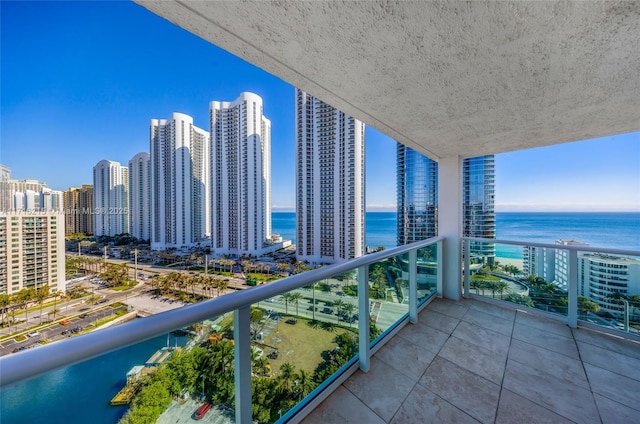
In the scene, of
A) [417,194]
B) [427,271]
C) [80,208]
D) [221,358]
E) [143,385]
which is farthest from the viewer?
[80,208]

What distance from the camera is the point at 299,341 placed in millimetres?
1562

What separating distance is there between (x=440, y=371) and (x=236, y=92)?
3605 cm

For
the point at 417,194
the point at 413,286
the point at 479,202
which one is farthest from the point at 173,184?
the point at 413,286

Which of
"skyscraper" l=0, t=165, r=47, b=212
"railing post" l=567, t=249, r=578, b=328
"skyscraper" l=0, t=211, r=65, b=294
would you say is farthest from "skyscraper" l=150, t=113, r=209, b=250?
"railing post" l=567, t=249, r=578, b=328

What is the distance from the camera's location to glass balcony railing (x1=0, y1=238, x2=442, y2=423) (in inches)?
28.1

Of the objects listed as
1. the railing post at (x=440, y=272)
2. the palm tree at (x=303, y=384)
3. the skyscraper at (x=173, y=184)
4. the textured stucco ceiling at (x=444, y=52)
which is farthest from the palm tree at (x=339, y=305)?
the skyscraper at (x=173, y=184)

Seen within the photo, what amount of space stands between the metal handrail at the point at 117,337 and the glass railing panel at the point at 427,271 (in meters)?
2.41

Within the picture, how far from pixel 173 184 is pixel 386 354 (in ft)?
108

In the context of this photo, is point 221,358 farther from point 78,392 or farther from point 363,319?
point 363,319

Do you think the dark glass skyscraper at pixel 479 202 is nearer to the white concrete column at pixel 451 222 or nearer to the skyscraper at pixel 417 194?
the white concrete column at pixel 451 222

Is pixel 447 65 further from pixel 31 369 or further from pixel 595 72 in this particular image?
pixel 31 369

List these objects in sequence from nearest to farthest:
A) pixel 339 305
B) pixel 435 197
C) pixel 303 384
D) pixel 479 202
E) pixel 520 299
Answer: pixel 303 384
pixel 339 305
pixel 520 299
pixel 479 202
pixel 435 197

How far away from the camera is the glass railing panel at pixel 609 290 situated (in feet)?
8.49

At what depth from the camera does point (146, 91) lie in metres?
22.7
